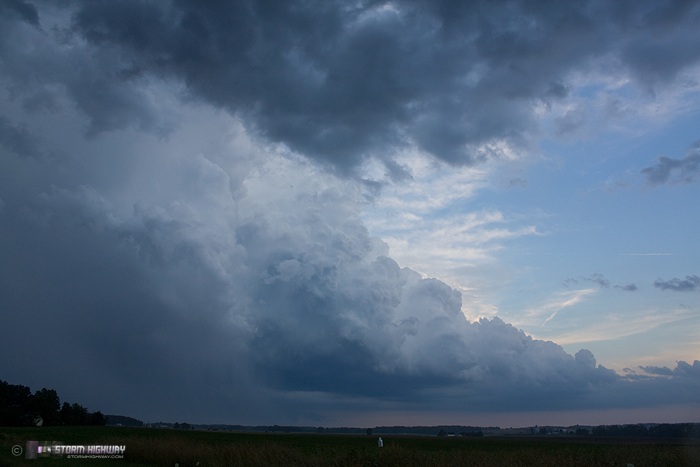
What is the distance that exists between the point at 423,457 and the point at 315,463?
15.6ft

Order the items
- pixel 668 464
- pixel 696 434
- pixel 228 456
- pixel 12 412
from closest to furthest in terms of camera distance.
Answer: pixel 668 464, pixel 228 456, pixel 696 434, pixel 12 412

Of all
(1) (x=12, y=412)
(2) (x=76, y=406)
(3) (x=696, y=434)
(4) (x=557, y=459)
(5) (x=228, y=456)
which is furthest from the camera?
(2) (x=76, y=406)

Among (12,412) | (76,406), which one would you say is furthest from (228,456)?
(76,406)

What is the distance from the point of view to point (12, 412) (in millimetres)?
107625

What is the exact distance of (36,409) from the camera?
380ft

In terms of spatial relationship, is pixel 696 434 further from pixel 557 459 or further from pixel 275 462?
pixel 275 462

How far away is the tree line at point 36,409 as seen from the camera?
360ft

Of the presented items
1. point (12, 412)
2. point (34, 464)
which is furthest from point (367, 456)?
point (12, 412)

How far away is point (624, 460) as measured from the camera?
24328 millimetres

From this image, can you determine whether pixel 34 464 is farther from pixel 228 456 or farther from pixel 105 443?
pixel 105 443

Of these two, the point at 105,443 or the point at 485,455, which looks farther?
the point at 105,443

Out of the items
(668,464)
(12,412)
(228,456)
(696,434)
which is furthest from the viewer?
(12,412)

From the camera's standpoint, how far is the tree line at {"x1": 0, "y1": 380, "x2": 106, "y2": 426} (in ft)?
360

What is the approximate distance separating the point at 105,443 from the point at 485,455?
2668cm
